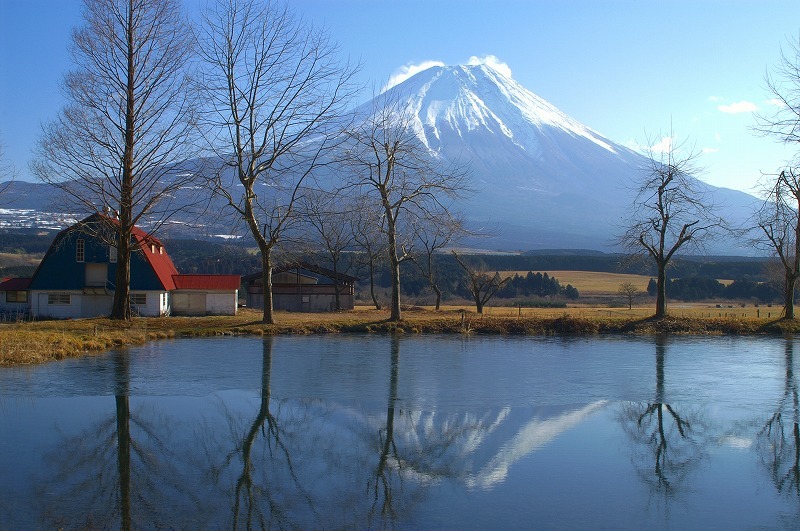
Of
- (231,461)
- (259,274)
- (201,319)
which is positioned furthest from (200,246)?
(231,461)

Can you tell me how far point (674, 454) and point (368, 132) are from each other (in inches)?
936

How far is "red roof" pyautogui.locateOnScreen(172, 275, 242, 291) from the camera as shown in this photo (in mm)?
41750

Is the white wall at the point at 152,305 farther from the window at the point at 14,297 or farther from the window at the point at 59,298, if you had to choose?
the window at the point at 14,297

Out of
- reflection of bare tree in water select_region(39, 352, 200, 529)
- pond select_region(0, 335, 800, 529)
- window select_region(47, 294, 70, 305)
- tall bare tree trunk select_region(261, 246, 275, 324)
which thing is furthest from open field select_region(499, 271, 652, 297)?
reflection of bare tree in water select_region(39, 352, 200, 529)

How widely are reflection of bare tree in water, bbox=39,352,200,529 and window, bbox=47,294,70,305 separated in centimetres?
2939

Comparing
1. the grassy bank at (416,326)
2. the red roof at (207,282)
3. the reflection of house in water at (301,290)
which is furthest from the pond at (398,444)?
the reflection of house in water at (301,290)

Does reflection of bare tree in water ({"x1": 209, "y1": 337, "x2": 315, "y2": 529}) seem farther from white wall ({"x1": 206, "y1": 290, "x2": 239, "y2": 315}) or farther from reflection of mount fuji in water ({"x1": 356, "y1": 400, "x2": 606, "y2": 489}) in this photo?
white wall ({"x1": 206, "y1": 290, "x2": 239, "y2": 315})

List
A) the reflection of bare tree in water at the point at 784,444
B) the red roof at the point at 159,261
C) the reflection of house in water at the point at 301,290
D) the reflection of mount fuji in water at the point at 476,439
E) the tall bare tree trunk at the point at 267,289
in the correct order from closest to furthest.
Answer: the reflection of bare tree in water at the point at 784,444 < the reflection of mount fuji in water at the point at 476,439 < the tall bare tree trunk at the point at 267,289 < the red roof at the point at 159,261 < the reflection of house in water at the point at 301,290

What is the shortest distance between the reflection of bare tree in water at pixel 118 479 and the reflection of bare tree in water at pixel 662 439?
625 centimetres

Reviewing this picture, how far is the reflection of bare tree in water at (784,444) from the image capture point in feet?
35.7

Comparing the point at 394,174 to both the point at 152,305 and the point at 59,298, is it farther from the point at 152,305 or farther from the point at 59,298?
the point at 59,298

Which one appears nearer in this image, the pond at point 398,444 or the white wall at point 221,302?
the pond at point 398,444

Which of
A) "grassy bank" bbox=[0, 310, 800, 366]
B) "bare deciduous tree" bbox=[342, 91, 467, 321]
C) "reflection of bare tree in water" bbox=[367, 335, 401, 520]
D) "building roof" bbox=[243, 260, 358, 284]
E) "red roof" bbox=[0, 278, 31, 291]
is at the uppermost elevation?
"bare deciduous tree" bbox=[342, 91, 467, 321]

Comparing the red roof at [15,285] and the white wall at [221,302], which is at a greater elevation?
the red roof at [15,285]
